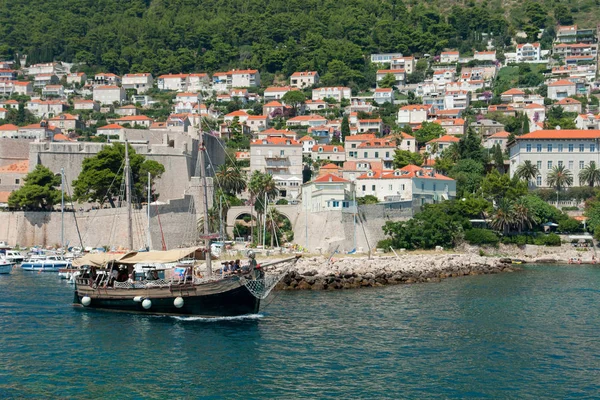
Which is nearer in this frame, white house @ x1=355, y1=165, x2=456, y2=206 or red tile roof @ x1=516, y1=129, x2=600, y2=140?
white house @ x1=355, y1=165, x2=456, y2=206

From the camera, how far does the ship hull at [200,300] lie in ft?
101

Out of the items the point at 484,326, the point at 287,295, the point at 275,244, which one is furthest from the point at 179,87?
the point at 484,326

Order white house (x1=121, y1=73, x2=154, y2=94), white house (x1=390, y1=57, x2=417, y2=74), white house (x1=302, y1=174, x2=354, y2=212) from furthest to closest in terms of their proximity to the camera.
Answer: white house (x1=121, y1=73, x2=154, y2=94)
white house (x1=390, y1=57, x2=417, y2=74)
white house (x1=302, y1=174, x2=354, y2=212)

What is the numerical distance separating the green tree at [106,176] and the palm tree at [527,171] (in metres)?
25.9

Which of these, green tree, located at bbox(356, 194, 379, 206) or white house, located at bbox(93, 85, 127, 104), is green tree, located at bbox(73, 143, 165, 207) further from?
white house, located at bbox(93, 85, 127, 104)

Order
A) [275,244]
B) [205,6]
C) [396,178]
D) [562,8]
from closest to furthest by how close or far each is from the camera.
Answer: [275,244], [396,178], [562,8], [205,6]

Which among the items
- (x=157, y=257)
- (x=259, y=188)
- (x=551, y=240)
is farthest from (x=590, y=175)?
(x=157, y=257)

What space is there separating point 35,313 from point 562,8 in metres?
124

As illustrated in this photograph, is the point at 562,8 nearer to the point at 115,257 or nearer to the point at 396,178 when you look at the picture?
the point at 396,178

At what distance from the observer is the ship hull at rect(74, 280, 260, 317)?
101 ft

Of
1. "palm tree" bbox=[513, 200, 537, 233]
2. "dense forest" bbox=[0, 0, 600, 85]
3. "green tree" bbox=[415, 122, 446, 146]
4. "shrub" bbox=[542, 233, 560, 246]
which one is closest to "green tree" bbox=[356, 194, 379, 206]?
"palm tree" bbox=[513, 200, 537, 233]

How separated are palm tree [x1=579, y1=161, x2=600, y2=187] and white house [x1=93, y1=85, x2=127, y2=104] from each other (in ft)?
229

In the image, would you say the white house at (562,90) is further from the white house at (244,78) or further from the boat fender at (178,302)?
the boat fender at (178,302)

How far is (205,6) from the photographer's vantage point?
158375 millimetres
